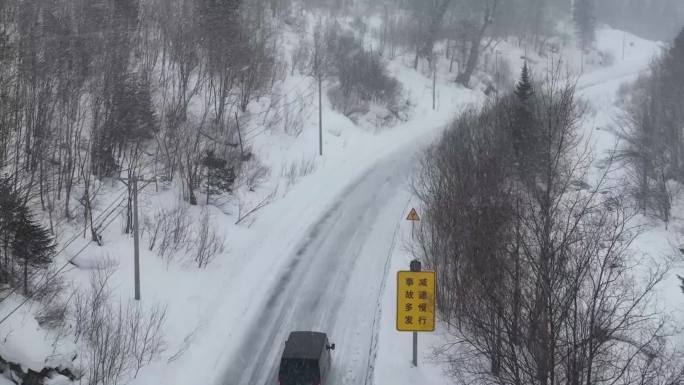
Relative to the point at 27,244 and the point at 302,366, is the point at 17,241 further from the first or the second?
the point at 302,366

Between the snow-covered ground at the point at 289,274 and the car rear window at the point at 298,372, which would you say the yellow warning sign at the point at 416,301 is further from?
the car rear window at the point at 298,372

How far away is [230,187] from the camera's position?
30031mm

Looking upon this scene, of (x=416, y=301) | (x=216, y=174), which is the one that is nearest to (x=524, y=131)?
(x=416, y=301)

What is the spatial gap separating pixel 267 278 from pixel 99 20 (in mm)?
18540

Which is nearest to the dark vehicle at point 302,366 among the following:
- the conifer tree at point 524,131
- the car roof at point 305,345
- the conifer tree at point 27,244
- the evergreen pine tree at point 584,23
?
the car roof at point 305,345

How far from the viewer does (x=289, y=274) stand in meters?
24.2

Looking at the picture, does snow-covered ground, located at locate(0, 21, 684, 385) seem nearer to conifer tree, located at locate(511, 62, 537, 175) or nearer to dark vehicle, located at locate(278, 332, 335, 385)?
dark vehicle, located at locate(278, 332, 335, 385)

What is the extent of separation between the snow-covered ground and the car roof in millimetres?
1632

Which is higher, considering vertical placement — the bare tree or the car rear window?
Result: the bare tree

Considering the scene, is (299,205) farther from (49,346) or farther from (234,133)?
(49,346)

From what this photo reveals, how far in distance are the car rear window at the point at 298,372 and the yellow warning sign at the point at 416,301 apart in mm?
2740

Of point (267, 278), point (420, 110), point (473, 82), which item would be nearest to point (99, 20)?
point (267, 278)

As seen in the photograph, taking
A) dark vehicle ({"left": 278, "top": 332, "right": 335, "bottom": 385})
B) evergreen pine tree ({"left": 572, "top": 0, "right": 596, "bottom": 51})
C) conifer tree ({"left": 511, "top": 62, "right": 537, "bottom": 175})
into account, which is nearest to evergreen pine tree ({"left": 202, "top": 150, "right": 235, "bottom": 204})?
dark vehicle ({"left": 278, "top": 332, "right": 335, "bottom": 385})

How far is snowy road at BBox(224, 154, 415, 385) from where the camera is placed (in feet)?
60.0
